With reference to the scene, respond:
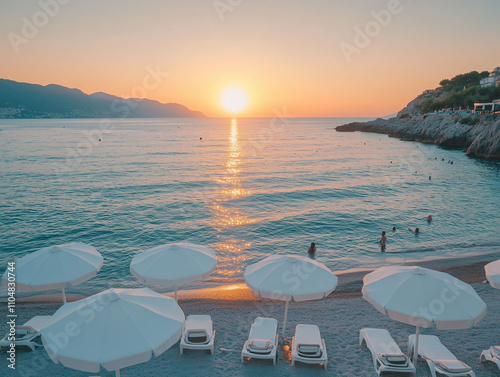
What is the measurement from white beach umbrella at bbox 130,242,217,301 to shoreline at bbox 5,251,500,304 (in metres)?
4.87

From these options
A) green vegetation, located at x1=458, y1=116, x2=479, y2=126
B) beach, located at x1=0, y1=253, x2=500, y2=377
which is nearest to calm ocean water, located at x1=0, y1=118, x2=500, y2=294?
beach, located at x1=0, y1=253, x2=500, y2=377

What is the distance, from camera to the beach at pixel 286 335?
8094mm

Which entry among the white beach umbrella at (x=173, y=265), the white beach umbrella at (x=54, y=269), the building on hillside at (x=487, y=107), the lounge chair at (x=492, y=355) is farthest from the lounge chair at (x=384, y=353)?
the building on hillside at (x=487, y=107)

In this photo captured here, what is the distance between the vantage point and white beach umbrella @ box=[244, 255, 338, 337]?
778 cm

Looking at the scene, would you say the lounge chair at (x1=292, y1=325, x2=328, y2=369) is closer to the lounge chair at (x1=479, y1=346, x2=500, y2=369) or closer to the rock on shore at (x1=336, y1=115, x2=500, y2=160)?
the lounge chair at (x1=479, y1=346, x2=500, y2=369)

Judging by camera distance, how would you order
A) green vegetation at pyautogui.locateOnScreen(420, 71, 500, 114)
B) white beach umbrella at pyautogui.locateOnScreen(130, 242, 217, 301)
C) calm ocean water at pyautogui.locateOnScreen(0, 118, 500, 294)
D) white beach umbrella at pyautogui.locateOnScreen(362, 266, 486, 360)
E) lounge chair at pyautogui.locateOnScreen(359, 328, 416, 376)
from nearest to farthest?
white beach umbrella at pyautogui.locateOnScreen(362, 266, 486, 360)
lounge chair at pyautogui.locateOnScreen(359, 328, 416, 376)
white beach umbrella at pyautogui.locateOnScreen(130, 242, 217, 301)
calm ocean water at pyautogui.locateOnScreen(0, 118, 500, 294)
green vegetation at pyautogui.locateOnScreen(420, 71, 500, 114)

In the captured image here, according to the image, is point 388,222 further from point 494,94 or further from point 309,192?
point 494,94

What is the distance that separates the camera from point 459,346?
30.5 feet

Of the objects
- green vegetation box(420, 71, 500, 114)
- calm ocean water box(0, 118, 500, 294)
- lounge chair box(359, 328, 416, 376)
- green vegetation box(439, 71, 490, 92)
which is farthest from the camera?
green vegetation box(439, 71, 490, 92)

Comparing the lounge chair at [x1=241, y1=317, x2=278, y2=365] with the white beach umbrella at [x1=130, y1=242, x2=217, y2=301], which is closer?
the lounge chair at [x1=241, y1=317, x2=278, y2=365]

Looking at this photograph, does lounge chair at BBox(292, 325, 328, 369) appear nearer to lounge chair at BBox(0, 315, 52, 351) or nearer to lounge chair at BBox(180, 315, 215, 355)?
lounge chair at BBox(180, 315, 215, 355)

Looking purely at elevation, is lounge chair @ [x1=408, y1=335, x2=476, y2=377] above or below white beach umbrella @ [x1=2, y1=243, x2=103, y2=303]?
below

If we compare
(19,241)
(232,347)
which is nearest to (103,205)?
(19,241)

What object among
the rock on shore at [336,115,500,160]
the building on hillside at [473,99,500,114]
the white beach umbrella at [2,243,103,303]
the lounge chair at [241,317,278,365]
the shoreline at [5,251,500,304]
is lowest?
the shoreline at [5,251,500,304]
